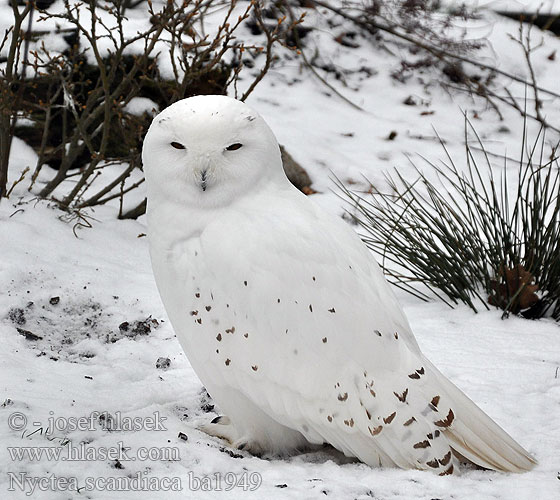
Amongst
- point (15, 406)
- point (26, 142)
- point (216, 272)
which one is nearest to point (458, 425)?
point (216, 272)

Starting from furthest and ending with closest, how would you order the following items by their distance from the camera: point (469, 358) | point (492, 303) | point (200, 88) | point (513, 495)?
point (200, 88)
point (492, 303)
point (469, 358)
point (513, 495)

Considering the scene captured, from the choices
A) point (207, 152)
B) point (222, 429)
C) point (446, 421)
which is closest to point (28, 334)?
point (222, 429)

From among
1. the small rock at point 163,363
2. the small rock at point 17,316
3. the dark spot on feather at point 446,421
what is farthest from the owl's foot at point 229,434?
the small rock at point 17,316

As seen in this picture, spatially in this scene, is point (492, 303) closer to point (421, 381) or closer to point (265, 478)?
point (421, 381)

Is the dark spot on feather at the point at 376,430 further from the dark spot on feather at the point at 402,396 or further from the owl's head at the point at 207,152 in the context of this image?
the owl's head at the point at 207,152

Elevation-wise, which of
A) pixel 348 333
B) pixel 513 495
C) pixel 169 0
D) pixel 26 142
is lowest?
pixel 26 142

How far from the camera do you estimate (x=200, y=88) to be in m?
4.81

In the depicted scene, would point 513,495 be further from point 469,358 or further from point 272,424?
point 469,358

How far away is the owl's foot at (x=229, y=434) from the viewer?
2.52 meters

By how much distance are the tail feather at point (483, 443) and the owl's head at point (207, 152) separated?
2.96ft

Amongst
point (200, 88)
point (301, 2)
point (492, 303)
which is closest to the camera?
point (492, 303)

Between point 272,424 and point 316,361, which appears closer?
point 316,361

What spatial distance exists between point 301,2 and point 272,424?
5.46m

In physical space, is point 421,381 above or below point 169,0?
below
